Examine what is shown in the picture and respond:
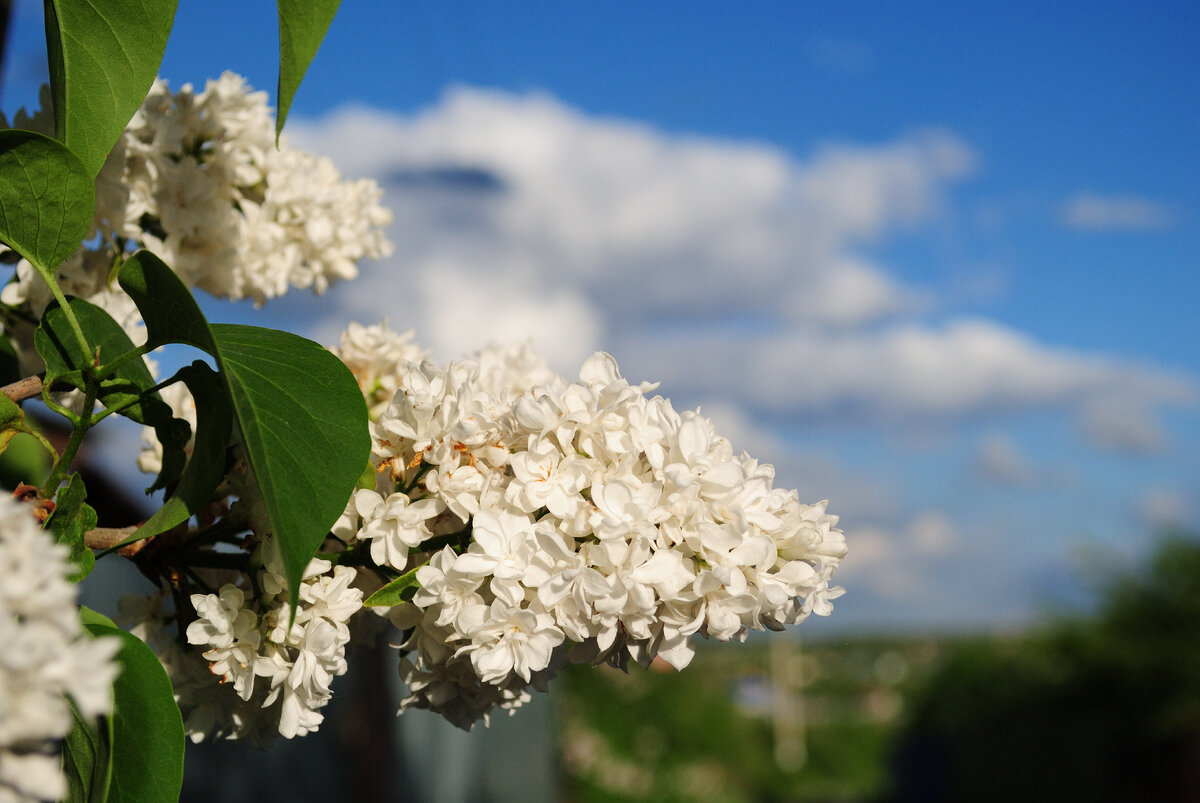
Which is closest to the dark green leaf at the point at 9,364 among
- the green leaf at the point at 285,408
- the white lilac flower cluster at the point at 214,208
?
the white lilac flower cluster at the point at 214,208

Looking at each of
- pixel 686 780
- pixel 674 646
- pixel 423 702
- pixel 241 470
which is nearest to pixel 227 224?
pixel 241 470

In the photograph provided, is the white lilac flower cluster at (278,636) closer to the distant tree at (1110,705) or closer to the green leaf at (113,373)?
the green leaf at (113,373)

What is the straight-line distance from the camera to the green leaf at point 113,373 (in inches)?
21.7

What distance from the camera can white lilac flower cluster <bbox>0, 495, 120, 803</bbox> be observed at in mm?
293

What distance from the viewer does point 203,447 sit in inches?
20.6

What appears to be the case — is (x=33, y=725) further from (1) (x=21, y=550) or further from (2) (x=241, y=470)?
(2) (x=241, y=470)

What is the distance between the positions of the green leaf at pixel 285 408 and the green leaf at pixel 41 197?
41 millimetres

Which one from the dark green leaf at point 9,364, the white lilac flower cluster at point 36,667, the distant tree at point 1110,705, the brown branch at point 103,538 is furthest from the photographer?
the distant tree at point 1110,705

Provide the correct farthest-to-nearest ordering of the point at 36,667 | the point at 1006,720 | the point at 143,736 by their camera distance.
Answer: the point at 1006,720 → the point at 143,736 → the point at 36,667

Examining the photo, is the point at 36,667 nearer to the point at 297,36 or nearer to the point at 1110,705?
the point at 297,36

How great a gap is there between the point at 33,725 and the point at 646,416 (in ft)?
1.03

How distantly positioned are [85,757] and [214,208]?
0.52m

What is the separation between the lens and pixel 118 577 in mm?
2123

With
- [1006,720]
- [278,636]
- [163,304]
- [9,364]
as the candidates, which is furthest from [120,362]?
[1006,720]
